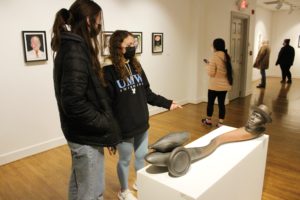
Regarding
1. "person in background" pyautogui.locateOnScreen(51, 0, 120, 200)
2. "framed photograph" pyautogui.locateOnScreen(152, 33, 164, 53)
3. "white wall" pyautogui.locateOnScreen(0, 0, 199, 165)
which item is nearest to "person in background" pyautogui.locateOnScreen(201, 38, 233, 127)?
"framed photograph" pyautogui.locateOnScreen(152, 33, 164, 53)

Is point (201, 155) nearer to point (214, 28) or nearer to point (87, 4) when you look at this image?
point (87, 4)

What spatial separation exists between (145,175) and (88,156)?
0.32 metres

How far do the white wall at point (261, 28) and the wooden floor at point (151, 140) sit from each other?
4847 mm

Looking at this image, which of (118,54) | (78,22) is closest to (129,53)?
(118,54)

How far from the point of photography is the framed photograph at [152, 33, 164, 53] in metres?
4.75

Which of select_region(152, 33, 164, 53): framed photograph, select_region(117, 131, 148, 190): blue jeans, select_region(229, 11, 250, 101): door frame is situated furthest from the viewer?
select_region(229, 11, 250, 101): door frame

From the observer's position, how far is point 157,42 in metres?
4.82

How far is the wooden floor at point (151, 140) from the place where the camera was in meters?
2.47

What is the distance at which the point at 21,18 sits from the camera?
2.98 m

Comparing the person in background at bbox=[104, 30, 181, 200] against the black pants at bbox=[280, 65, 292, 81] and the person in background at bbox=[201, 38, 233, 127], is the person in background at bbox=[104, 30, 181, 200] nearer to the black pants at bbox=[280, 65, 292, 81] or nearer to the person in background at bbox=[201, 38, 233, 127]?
the person in background at bbox=[201, 38, 233, 127]

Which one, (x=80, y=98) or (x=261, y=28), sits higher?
(x=261, y=28)

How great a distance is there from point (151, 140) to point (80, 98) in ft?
8.14

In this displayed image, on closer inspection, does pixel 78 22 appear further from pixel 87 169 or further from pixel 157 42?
pixel 157 42

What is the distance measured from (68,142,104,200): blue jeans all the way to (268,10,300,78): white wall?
33.9ft
